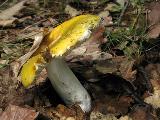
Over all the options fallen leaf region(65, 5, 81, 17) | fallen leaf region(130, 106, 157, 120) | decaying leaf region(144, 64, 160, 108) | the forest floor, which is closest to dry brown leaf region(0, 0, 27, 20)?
the forest floor

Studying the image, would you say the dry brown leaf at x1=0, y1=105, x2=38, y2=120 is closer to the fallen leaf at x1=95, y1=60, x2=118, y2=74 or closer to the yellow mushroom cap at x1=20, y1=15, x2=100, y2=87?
the yellow mushroom cap at x1=20, y1=15, x2=100, y2=87

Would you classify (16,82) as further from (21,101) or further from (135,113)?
(135,113)

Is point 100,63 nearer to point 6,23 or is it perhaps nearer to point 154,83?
point 154,83

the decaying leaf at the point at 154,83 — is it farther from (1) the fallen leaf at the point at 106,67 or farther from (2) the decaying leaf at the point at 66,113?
(2) the decaying leaf at the point at 66,113

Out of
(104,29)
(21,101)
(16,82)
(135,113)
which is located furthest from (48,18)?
(135,113)

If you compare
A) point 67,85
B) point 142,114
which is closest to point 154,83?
point 142,114

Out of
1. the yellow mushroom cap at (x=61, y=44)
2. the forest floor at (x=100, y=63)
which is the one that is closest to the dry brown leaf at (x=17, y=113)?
the forest floor at (x=100, y=63)
